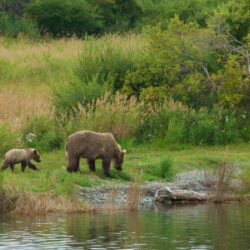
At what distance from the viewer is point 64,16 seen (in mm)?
53125

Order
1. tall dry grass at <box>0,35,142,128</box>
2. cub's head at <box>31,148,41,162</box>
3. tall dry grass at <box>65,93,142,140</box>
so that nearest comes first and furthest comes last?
cub's head at <box>31,148,41,162</box>, tall dry grass at <box>65,93,142,140</box>, tall dry grass at <box>0,35,142,128</box>

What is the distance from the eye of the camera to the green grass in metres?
24.4

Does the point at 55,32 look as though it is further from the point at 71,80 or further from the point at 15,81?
the point at 71,80

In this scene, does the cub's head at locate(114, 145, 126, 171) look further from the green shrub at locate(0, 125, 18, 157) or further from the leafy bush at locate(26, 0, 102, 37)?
the leafy bush at locate(26, 0, 102, 37)

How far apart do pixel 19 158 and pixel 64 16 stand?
27558 mm

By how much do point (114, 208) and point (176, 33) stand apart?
1084 cm

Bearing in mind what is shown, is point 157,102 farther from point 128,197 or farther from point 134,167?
point 128,197

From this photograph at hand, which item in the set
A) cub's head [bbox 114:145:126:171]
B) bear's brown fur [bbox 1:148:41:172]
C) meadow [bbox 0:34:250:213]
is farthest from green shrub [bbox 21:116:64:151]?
cub's head [bbox 114:145:126:171]

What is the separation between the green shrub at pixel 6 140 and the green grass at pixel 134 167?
35.9 inches

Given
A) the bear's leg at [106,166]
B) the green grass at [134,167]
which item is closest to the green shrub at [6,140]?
the green grass at [134,167]

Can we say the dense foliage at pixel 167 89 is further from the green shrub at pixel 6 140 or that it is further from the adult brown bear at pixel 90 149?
the adult brown bear at pixel 90 149

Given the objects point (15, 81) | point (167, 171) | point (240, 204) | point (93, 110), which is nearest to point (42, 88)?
point (15, 81)

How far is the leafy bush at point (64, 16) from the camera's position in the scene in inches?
2087

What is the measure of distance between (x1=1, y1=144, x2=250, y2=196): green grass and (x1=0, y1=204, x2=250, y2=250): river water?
73.1 inches
